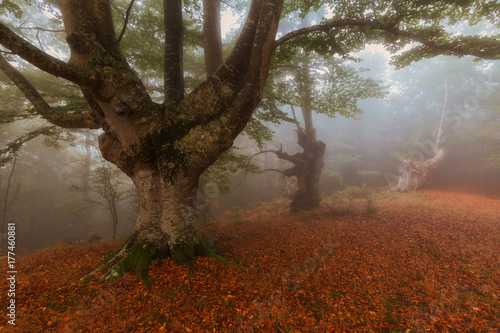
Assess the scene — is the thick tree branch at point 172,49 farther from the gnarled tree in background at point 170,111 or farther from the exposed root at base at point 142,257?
the exposed root at base at point 142,257

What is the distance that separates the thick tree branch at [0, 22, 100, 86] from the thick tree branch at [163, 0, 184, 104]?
2.00 meters

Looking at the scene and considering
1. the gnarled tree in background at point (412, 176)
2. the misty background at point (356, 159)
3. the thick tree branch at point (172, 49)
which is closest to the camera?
the thick tree branch at point (172, 49)

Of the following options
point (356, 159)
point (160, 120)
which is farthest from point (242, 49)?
point (356, 159)

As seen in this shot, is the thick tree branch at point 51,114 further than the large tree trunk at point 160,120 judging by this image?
Yes

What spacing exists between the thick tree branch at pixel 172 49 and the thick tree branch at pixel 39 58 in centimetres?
200

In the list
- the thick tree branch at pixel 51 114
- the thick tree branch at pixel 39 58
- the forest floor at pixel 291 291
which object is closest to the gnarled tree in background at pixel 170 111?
the thick tree branch at pixel 51 114

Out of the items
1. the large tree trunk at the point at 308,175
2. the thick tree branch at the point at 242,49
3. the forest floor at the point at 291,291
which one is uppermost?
the thick tree branch at the point at 242,49

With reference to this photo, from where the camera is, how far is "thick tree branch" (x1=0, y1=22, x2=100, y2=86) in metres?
2.68

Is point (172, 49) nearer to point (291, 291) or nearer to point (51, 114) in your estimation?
point (51, 114)

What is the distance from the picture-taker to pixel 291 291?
337 centimetres

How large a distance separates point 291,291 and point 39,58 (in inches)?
208

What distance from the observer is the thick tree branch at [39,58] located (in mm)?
2678

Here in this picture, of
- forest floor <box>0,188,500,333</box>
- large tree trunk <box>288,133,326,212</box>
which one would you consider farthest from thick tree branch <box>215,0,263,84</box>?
large tree trunk <box>288,133,326,212</box>

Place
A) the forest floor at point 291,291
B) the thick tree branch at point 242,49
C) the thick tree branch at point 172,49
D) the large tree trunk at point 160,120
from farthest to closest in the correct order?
the thick tree branch at point 172,49 < the thick tree branch at point 242,49 < the large tree trunk at point 160,120 < the forest floor at point 291,291
